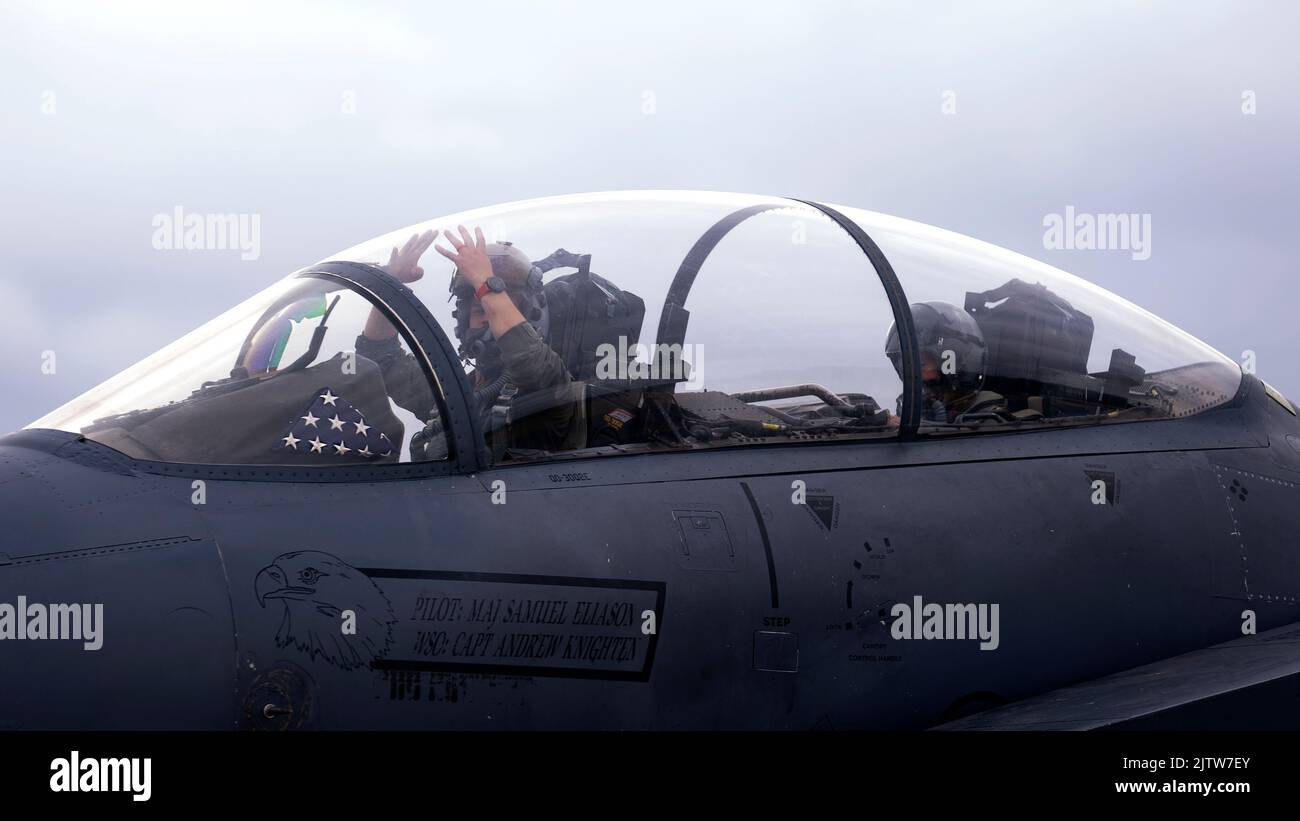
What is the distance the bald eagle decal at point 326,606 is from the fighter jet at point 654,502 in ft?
0.03

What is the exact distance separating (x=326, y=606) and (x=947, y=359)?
10.0 ft

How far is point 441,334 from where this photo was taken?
4.71 meters

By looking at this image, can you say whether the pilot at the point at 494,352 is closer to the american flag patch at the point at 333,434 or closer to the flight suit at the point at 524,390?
the flight suit at the point at 524,390

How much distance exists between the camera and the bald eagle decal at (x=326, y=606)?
398 centimetres

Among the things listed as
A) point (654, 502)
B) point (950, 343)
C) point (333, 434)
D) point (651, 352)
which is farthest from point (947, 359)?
point (333, 434)

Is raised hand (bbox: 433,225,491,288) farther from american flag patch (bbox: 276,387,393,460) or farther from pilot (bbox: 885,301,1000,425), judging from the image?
pilot (bbox: 885,301,1000,425)

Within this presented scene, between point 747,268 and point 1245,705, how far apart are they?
2695mm

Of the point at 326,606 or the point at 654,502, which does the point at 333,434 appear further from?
the point at 654,502

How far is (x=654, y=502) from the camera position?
15.3ft

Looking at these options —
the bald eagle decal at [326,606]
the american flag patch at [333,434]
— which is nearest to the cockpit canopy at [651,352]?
the american flag patch at [333,434]

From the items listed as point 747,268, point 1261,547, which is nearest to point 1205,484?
point 1261,547

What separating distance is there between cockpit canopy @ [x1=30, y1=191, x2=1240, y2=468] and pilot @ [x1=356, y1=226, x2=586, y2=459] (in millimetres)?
10

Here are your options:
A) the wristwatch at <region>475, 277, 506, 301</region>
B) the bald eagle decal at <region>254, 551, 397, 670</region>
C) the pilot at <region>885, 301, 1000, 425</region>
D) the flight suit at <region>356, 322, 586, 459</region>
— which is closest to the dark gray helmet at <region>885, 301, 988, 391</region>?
the pilot at <region>885, 301, 1000, 425</region>

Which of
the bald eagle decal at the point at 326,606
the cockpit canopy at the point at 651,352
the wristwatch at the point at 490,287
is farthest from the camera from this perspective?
the wristwatch at the point at 490,287
